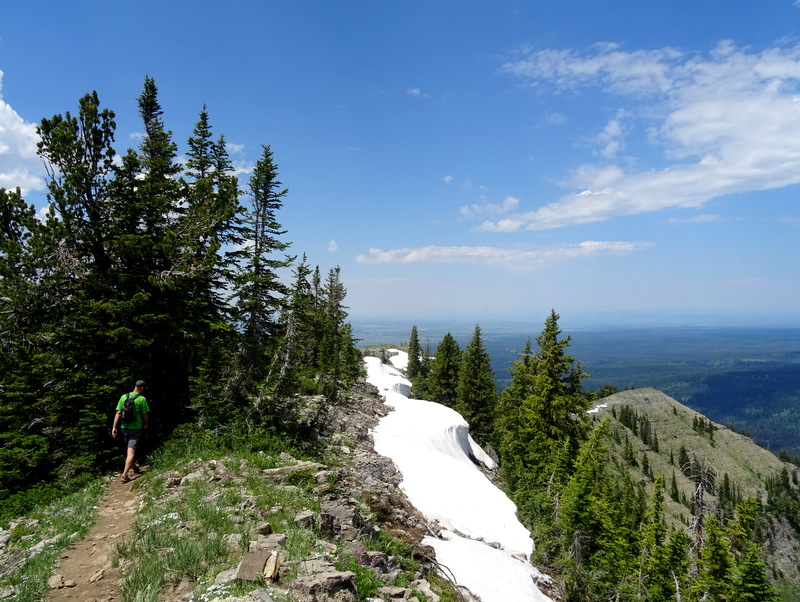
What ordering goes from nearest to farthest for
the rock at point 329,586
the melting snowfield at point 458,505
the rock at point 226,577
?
1. the rock at point 329,586
2. the rock at point 226,577
3. the melting snowfield at point 458,505

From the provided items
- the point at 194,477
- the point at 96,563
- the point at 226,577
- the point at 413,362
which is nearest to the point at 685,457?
the point at 413,362

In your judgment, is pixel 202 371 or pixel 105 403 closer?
pixel 105 403

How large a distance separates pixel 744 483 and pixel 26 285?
171 meters

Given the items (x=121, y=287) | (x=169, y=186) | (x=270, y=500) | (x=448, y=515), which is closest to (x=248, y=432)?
(x=270, y=500)

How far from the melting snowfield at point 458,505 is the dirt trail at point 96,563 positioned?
24.6 feet

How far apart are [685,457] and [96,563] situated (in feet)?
513

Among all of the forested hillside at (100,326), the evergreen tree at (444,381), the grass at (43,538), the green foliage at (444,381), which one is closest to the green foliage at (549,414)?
the forested hillside at (100,326)

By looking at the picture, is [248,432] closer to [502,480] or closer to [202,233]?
[202,233]

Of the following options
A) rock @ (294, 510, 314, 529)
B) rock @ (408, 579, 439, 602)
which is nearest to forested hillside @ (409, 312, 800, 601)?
rock @ (408, 579, 439, 602)

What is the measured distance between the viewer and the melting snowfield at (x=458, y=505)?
11117 mm

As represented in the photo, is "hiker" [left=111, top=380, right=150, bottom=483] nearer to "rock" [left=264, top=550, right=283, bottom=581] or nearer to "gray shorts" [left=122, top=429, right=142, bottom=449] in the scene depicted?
"gray shorts" [left=122, top=429, right=142, bottom=449]

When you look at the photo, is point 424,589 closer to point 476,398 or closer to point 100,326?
point 100,326

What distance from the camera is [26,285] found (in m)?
12.4

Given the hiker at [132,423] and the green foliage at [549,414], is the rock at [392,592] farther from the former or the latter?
the green foliage at [549,414]
